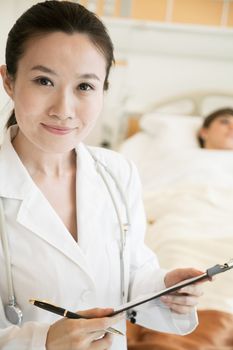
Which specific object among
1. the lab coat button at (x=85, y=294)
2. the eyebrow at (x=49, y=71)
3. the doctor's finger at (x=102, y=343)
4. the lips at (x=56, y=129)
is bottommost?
the doctor's finger at (x=102, y=343)

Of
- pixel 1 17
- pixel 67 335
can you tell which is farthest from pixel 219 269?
pixel 1 17

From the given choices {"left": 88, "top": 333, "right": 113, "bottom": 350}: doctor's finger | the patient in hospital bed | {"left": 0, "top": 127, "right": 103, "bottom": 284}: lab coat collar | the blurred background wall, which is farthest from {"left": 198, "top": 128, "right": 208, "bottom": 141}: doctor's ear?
{"left": 88, "top": 333, "right": 113, "bottom": 350}: doctor's finger

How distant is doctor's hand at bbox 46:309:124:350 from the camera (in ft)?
2.49

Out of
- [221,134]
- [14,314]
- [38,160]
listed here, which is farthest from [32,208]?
[221,134]

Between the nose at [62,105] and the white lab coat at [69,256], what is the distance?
18cm

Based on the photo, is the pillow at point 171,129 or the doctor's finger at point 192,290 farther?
the pillow at point 171,129

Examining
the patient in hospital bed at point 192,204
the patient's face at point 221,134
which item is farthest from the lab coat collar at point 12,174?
the patient's face at point 221,134

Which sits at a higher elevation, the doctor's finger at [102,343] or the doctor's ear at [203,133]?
the doctor's finger at [102,343]

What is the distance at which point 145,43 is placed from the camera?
2.99m

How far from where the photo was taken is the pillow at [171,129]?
294 cm

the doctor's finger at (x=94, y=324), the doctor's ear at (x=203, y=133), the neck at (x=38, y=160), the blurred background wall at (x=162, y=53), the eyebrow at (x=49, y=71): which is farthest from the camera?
the doctor's ear at (x=203, y=133)

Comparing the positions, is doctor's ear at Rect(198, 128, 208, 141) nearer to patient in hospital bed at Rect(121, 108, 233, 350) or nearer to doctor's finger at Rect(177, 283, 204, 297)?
patient in hospital bed at Rect(121, 108, 233, 350)

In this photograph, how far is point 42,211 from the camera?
3.14 feet

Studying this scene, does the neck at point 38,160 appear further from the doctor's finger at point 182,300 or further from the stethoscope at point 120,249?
the doctor's finger at point 182,300
